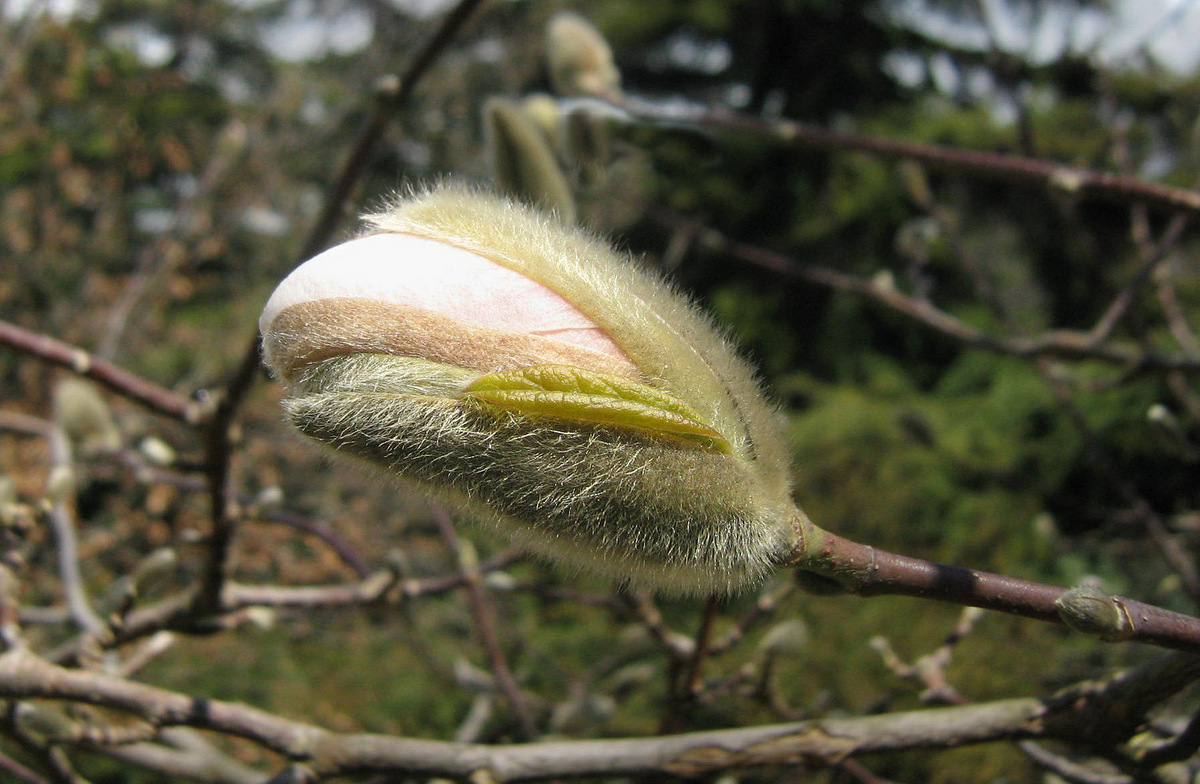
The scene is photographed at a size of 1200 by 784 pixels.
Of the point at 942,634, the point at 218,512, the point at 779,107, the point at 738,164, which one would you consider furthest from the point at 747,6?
the point at 218,512

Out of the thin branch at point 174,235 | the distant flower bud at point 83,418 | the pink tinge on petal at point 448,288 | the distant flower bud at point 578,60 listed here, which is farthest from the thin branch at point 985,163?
the distant flower bud at point 83,418

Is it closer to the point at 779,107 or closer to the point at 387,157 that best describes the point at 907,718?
the point at 779,107

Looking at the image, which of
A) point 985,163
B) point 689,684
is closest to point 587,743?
point 689,684

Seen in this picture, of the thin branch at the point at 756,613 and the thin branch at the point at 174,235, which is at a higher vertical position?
the thin branch at the point at 174,235

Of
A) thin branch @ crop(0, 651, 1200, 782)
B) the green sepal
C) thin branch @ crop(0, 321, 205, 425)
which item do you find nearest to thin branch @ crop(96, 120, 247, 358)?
thin branch @ crop(0, 321, 205, 425)

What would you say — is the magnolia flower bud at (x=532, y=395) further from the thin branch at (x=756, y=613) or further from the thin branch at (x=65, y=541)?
the thin branch at (x=65, y=541)

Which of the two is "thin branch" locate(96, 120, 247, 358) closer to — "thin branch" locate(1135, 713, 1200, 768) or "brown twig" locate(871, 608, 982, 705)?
"brown twig" locate(871, 608, 982, 705)
